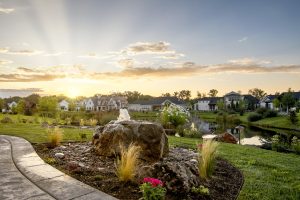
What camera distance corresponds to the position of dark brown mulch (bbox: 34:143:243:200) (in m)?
4.20

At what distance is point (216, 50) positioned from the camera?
1474 cm

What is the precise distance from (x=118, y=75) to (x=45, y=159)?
20.3m

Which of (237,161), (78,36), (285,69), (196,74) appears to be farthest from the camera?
(285,69)

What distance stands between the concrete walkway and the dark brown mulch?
25cm

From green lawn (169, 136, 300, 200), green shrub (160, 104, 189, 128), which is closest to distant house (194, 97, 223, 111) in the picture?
green shrub (160, 104, 189, 128)

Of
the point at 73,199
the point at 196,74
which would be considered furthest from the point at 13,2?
the point at 196,74

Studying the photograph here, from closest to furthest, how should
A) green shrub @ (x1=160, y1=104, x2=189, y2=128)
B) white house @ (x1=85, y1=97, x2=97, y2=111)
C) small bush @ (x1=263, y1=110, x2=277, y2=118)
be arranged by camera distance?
green shrub @ (x1=160, y1=104, x2=189, y2=128)
small bush @ (x1=263, y1=110, x2=277, y2=118)
white house @ (x1=85, y1=97, x2=97, y2=111)

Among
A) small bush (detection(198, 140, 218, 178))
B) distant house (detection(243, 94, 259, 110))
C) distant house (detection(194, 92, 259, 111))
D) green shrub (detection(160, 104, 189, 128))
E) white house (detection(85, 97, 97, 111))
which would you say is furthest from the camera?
white house (detection(85, 97, 97, 111))

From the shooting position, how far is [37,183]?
168 inches

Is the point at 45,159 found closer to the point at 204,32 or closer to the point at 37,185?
the point at 37,185

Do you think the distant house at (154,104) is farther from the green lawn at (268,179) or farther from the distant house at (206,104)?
the green lawn at (268,179)

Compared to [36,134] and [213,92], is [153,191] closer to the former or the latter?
[36,134]

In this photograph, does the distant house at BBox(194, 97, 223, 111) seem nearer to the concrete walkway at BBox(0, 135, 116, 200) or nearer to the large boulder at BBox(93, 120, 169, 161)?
the large boulder at BBox(93, 120, 169, 161)

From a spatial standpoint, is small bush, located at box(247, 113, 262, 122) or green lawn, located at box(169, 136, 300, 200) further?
small bush, located at box(247, 113, 262, 122)
